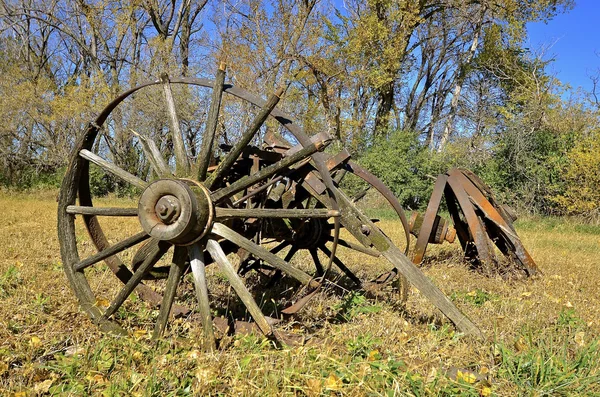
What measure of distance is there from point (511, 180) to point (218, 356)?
14.6 meters

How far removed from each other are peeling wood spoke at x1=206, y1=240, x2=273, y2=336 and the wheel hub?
0.49 ft

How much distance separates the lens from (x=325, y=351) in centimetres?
268

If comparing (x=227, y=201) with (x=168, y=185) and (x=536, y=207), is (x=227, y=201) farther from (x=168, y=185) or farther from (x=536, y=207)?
(x=536, y=207)

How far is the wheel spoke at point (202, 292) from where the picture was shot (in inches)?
104

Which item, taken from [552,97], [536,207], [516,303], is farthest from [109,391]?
[552,97]

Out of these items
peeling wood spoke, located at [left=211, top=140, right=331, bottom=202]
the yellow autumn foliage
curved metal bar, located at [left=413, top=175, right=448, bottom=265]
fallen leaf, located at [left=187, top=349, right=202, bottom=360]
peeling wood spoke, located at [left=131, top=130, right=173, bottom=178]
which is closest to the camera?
fallen leaf, located at [left=187, top=349, right=202, bottom=360]

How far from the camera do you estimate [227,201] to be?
326 cm

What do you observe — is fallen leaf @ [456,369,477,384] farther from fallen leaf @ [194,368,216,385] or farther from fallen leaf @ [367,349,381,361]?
fallen leaf @ [194,368,216,385]

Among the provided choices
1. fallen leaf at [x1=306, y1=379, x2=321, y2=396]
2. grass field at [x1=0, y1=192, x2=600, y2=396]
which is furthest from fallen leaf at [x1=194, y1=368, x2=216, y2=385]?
fallen leaf at [x1=306, y1=379, x2=321, y2=396]

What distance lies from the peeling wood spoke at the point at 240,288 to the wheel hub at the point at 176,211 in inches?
5.8

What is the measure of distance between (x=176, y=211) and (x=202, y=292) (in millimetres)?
562

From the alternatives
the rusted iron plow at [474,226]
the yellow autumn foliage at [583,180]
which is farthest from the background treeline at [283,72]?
the rusted iron plow at [474,226]

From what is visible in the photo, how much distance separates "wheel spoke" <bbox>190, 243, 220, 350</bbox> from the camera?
2.65 m

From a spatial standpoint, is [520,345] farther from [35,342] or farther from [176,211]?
[35,342]
